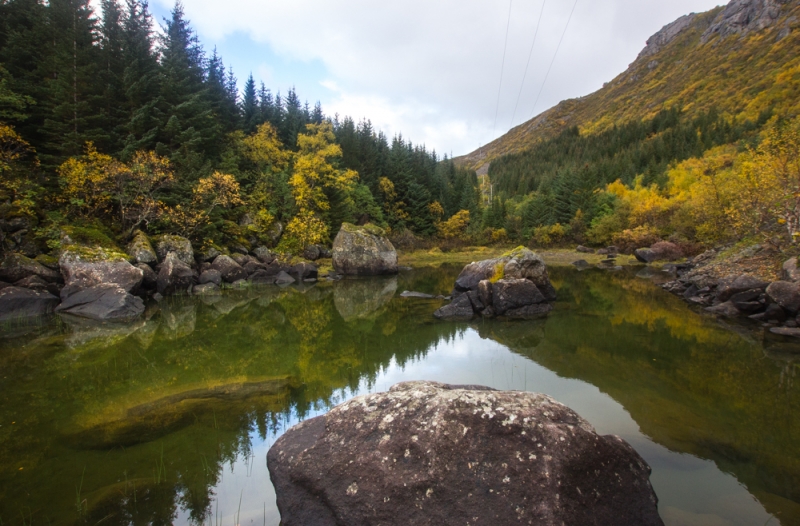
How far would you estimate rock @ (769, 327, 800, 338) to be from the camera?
1195 centimetres

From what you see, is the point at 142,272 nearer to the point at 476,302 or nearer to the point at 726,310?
the point at 476,302

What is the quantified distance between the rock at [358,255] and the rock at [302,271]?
162 inches

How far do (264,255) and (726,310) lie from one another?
31.2 meters

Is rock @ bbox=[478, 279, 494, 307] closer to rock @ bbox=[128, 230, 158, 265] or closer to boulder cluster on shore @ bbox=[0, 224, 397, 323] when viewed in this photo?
boulder cluster on shore @ bbox=[0, 224, 397, 323]

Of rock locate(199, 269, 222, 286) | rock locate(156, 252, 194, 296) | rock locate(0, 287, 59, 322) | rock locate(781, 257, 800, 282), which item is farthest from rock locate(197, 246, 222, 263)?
rock locate(781, 257, 800, 282)

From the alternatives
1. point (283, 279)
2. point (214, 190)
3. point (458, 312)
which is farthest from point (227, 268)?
point (458, 312)

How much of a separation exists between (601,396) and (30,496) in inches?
367

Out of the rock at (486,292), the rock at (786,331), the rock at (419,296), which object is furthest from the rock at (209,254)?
the rock at (786,331)

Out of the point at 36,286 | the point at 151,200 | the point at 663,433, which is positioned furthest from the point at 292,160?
the point at 663,433

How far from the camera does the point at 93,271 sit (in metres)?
18.5

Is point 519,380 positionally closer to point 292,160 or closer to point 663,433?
point 663,433

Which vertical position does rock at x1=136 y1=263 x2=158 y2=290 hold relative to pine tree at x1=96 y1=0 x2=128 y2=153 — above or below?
below

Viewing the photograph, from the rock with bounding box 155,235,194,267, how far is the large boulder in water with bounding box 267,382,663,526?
2433 centimetres

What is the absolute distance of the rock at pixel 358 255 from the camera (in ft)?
116
